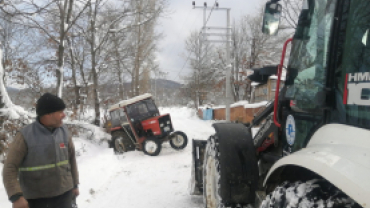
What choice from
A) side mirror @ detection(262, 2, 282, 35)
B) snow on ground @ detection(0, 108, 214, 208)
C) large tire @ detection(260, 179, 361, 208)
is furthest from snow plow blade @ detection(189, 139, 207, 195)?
large tire @ detection(260, 179, 361, 208)

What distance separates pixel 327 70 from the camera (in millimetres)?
1421

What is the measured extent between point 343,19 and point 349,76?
31 centimetres

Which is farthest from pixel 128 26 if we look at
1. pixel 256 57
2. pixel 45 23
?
pixel 256 57

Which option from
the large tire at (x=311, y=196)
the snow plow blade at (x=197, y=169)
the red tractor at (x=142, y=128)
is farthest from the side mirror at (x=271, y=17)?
the red tractor at (x=142, y=128)

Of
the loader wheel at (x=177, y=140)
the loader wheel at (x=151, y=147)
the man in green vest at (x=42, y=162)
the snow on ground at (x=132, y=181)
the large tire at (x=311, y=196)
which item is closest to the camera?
the large tire at (x=311, y=196)

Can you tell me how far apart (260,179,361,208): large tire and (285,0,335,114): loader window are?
0.46 metres

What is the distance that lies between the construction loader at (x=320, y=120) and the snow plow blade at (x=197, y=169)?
159 cm

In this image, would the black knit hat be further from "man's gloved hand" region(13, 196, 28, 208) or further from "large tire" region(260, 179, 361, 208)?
"large tire" region(260, 179, 361, 208)

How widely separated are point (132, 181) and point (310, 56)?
4933 mm

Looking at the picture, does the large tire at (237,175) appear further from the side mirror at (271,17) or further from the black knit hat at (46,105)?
the black knit hat at (46,105)

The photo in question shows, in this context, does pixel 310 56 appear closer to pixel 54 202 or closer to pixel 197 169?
pixel 54 202

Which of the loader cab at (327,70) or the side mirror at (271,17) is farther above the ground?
the side mirror at (271,17)

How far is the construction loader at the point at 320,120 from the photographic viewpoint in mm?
1084

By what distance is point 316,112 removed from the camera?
1581 millimetres
